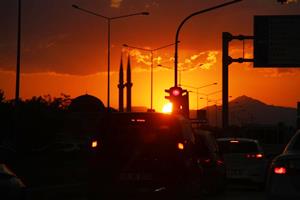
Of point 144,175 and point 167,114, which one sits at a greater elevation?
point 167,114

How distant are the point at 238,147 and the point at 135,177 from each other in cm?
1342

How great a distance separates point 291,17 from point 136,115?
29.6 metres

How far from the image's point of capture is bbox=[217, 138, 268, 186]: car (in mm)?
25516

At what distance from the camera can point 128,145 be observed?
1330 centimetres

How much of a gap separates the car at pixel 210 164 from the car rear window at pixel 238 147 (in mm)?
3254

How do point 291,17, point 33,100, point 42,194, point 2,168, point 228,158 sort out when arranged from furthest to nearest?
point 33,100 → point 291,17 → point 228,158 → point 42,194 → point 2,168

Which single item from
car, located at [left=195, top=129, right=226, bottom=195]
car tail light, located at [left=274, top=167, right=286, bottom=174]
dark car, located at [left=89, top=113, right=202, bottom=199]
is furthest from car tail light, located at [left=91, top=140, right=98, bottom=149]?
car, located at [left=195, top=129, right=226, bottom=195]

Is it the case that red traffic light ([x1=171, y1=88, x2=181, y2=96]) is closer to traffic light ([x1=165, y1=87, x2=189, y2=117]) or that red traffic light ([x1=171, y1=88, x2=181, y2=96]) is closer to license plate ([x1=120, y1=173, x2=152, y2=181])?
traffic light ([x1=165, y1=87, x2=189, y2=117])

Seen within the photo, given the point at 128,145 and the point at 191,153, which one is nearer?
the point at 128,145

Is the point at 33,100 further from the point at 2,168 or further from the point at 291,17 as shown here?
the point at 2,168

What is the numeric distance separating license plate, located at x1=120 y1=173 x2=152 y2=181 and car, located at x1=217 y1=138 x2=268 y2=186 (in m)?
12.4

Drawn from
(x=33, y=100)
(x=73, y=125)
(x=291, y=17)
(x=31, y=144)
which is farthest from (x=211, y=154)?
(x=73, y=125)

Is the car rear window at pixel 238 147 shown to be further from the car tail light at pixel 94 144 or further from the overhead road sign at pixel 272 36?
the overhead road sign at pixel 272 36

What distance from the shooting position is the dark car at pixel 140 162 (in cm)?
1329
